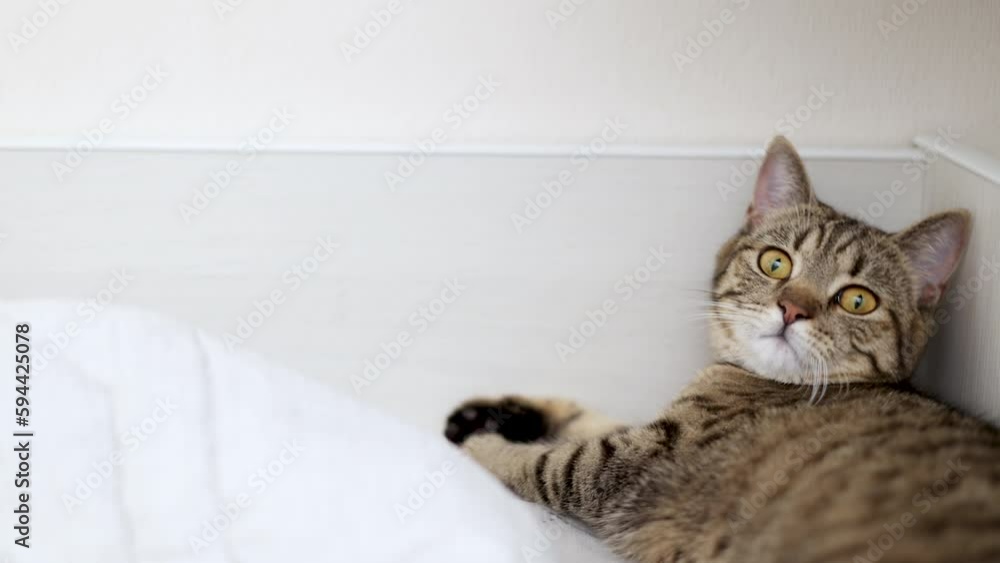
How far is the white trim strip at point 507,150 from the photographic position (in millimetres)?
1655

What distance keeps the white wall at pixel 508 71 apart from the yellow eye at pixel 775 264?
0.30m

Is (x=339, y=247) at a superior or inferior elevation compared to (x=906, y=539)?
superior

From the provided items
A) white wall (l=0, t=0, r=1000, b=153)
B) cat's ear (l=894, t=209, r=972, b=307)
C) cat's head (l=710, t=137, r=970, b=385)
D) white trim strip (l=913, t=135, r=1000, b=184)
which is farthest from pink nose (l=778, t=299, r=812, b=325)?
white wall (l=0, t=0, r=1000, b=153)

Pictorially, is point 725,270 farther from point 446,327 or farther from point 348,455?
point 348,455

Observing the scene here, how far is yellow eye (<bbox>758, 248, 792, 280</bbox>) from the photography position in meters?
1.47

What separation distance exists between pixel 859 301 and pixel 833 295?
0.04m

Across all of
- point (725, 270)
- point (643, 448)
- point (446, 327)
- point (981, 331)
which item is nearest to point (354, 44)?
point (446, 327)

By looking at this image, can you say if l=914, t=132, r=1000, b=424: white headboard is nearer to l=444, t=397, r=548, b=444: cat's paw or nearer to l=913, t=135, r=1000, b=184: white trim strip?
l=913, t=135, r=1000, b=184: white trim strip

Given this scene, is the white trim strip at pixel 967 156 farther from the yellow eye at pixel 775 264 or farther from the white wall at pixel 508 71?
the yellow eye at pixel 775 264

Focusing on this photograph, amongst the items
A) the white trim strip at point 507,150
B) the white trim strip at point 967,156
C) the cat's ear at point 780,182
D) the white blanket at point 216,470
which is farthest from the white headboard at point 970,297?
Answer: the white blanket at point 216,470

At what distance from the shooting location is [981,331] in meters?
1.40

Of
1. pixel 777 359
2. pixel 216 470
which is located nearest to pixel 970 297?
pixel 777 359

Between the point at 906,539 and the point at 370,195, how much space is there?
1.17 meters

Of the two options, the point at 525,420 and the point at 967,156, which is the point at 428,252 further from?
the point at 967,156
